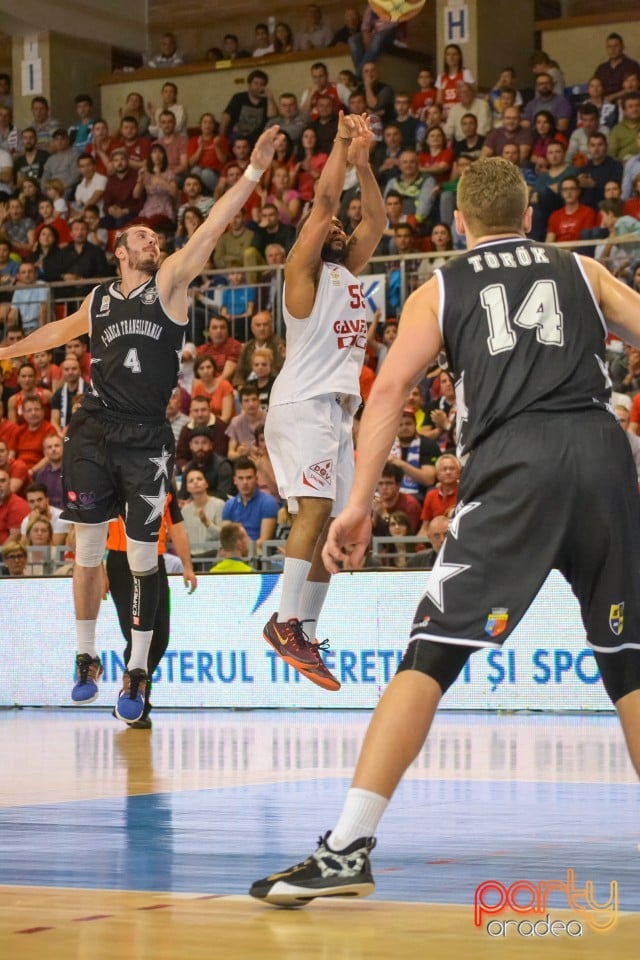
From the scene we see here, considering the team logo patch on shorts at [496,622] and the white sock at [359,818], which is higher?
the team logo patch on shorts at [496,622]

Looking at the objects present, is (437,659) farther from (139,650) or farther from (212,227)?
(139,650)

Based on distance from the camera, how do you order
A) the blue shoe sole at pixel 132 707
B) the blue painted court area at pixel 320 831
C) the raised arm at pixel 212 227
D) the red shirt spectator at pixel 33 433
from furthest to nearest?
the red shirt spectator at pixel 33 433
the blue shoe sole at pixel 132 707
the raised arm at pixel 212 227
the blue painted court area at pixel 320 831

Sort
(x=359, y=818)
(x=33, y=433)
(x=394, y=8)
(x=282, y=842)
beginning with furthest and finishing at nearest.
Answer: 1. (x=33, y=433)
2. (x=394, y=8)
3. (x=282, y=842)
4. (x=359, y=818)

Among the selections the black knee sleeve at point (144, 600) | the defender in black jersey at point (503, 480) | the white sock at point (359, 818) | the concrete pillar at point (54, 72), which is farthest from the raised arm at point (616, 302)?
the concrete pillar at point (54, 72)

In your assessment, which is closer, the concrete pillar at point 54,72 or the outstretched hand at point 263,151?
the outstretched hand at point 263,151

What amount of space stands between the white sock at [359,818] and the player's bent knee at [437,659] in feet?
1.09

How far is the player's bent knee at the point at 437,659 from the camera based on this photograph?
4.07m

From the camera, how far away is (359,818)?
3.99 meters

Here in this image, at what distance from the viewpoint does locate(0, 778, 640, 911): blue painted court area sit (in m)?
4.51

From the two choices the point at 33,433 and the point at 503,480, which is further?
the point at 33,433

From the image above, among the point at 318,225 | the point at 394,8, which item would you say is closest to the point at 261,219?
the point at 394,8

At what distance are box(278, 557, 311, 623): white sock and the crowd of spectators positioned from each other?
209 inches

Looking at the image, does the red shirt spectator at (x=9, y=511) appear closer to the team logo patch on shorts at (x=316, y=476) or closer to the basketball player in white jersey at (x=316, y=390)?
the basketball player in white jersey at (x=316, y=390)

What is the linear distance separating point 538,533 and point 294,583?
338 cm
